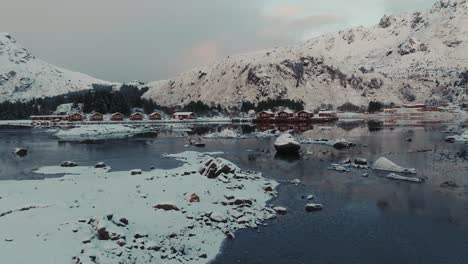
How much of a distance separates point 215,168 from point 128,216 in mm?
16262

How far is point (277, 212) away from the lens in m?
33.6

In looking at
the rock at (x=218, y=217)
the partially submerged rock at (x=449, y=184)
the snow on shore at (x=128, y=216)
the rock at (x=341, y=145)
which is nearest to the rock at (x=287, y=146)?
the rock at (x=341, y=145)

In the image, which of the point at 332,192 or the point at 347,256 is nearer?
the point at 347,256

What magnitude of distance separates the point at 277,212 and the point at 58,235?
54.2 feet

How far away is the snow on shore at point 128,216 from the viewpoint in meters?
23.4

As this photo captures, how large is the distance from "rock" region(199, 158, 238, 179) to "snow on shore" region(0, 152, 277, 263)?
26 cm

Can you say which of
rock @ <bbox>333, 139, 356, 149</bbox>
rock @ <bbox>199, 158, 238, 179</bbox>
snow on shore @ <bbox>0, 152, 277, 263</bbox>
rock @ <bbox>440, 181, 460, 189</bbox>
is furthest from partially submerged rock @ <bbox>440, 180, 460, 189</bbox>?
rock @ <bbox>333, 139, 356, 149</bbox>

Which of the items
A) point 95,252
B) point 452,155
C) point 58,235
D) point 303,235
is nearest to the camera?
point 95,252

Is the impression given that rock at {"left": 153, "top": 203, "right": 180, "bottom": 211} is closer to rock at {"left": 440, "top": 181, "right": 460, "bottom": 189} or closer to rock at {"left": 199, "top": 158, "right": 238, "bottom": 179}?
rock at {"left": 199, "top": 158, "right": 238, "bottom": 179}

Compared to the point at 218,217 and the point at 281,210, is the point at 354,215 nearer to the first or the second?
the point at 281,210

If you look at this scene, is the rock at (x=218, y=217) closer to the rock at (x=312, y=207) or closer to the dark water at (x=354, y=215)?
the dark water at (x=354, y=215)

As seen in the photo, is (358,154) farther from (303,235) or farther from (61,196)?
(61,196)

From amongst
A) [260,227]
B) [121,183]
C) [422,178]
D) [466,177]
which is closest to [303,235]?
Answer: [260,227]

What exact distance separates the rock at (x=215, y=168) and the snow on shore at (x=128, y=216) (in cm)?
26
